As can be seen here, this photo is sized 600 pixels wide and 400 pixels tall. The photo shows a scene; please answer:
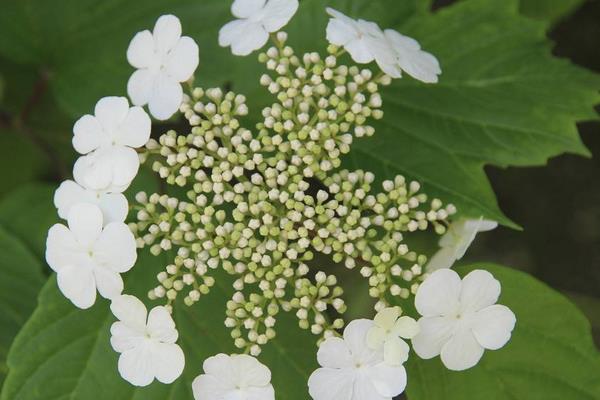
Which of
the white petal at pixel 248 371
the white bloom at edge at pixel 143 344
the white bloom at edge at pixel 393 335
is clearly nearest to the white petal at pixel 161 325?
the white bloom at edge at pixel 143 344

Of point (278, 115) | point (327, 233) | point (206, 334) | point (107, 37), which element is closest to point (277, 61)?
point (278, 115)

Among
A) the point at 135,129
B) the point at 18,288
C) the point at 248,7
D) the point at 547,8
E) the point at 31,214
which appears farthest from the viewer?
Answer: the point at 547,8

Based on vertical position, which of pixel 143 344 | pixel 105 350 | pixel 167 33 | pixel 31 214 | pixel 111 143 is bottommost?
pixel 31 214

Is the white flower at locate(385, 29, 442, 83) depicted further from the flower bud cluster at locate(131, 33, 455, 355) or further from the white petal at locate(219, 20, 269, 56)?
the white petal at locate(219, 20, 269, 56)

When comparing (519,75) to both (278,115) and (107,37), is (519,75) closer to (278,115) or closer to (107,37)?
(278,115)

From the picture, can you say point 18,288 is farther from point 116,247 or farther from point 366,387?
point 366,387

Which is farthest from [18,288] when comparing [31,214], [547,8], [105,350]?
[547,8]

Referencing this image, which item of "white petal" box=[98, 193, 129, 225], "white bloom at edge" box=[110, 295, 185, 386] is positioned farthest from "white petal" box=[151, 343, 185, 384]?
"white petal" box=[98, 193, 129, 225]
